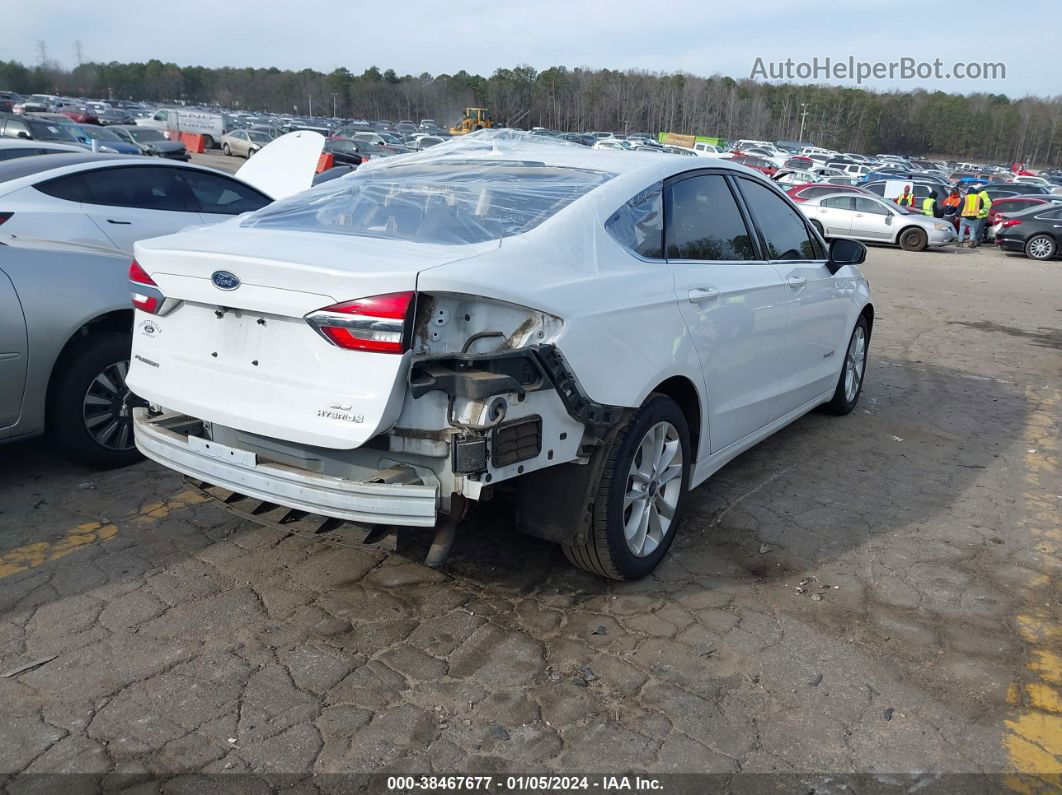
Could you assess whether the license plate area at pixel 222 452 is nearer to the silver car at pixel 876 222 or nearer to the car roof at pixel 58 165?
the car roof at pixel 58 165

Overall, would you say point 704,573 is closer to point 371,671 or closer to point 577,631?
point 577,631

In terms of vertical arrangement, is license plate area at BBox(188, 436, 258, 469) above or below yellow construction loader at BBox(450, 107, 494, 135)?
below

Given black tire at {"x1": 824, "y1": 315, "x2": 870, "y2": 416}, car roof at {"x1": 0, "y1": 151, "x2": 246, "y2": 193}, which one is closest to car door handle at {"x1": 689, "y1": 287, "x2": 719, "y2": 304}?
black tire at {"x1": 824, "y1": 315, "x2": 870, "y2": 416}

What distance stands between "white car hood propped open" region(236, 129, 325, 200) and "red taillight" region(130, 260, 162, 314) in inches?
158

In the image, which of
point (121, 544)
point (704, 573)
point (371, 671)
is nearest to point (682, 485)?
point (704, 573)

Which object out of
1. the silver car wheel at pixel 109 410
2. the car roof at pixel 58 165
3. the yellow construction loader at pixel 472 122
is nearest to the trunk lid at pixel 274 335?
the silver car wheel at pixel 109 410

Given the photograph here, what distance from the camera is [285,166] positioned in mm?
7500

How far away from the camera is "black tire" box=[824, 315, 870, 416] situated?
19.9ft

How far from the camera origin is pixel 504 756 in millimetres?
2586

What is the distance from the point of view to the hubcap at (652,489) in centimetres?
352

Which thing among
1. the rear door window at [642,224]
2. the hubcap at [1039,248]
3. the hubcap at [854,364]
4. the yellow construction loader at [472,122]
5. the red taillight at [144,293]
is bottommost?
the hubcap at [1039,248]

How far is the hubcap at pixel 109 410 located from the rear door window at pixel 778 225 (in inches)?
136

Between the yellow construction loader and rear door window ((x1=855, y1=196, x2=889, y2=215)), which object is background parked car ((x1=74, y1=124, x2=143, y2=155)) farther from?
the yellow construction loader

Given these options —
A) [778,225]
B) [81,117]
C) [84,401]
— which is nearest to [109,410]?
[84,401]
